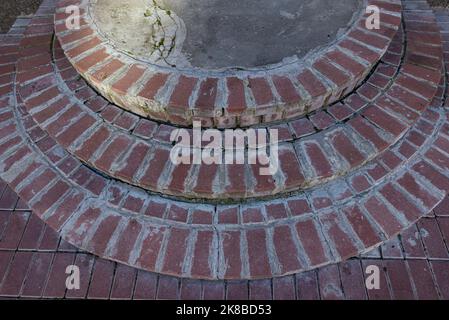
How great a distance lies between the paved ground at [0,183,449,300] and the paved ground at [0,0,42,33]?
8.00ft

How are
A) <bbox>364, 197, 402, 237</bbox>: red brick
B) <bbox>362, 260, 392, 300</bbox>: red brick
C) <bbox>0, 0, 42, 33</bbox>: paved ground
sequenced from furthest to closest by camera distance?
<bbox>0, 0, 42, 33</bbox>: paved ground → <bbox>364, 197, 402, 237</bbox>: red brick → <bbox>362, 260, 392, 300</bbox>: red brick

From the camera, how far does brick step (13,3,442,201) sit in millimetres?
1514

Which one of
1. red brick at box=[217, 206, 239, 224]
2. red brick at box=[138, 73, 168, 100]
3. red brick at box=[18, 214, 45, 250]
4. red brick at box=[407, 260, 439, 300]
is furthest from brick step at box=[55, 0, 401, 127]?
red brick at box=[407, 260, 439, 300]

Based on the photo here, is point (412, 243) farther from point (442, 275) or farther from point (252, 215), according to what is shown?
point (252, 215)

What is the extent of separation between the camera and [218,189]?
1.50 metres

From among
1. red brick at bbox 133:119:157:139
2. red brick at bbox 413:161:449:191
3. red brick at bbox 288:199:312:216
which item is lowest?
red brick at bbox 288:199:312:216

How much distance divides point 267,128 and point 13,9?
2.96m

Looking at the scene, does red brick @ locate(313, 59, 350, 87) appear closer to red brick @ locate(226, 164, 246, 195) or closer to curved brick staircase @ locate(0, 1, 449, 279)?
curved brick staircase @ locate(0, 1, 449, 279)

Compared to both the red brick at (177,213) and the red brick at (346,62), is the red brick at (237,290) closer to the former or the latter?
the red brick at (177,213)

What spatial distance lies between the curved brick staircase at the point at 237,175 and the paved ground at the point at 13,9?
1825 millimetres

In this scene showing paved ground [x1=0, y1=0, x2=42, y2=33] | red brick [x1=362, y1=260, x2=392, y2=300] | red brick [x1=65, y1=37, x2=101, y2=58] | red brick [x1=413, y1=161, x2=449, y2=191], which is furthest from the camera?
paved ground [x1=0, y1=0, x2=42, y2=33]

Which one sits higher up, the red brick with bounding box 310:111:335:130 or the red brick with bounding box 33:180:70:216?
the red brick with bounding box 310:111:335:130

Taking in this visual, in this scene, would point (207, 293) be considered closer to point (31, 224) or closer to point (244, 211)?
point (244, 211)

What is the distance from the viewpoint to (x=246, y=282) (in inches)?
57.3
